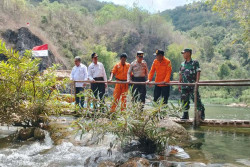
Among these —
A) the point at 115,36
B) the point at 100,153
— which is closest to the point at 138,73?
the point at 100,153

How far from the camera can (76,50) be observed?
4381 cm

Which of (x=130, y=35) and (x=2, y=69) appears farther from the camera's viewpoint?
(x=130, y=35)

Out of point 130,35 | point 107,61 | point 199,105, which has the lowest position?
point 199,105

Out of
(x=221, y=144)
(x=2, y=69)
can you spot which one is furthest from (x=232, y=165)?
(x=2, y=69)

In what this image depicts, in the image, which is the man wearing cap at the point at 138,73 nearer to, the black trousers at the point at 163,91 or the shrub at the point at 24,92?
the black trousers at the point at 163,91

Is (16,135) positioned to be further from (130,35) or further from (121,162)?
(130,35)

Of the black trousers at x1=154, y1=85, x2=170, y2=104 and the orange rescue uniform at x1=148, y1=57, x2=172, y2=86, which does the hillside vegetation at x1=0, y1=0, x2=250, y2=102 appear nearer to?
the orange rescue uniform at x1=148, y1=57, x2=172, y2=86

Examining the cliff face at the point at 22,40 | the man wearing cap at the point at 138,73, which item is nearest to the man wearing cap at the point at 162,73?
the man wearing cap at the point at 138,73

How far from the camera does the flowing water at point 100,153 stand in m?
3.82

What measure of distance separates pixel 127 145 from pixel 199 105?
7.80ft

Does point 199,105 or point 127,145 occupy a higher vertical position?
point 199,105

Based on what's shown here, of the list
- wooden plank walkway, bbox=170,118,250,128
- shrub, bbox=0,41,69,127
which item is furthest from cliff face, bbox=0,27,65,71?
wooden plank walkway, bbox=170,118,250,128

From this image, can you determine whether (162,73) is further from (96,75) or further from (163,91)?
(96,75)

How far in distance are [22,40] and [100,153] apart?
26920mm
